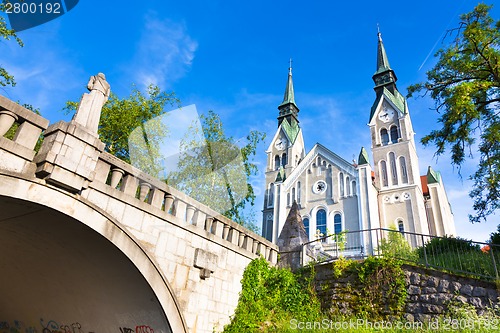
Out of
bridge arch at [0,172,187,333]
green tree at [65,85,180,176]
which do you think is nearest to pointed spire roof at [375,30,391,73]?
green tree at [65,85,180,176]

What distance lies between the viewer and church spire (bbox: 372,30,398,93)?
125ft

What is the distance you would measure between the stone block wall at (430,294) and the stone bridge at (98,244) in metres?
2.67

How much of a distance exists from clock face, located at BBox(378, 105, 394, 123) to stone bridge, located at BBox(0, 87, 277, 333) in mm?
28667

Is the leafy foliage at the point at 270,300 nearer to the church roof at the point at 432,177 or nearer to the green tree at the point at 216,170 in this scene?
the green tree at the point at 216,170

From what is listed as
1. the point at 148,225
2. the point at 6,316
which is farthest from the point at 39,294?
the point at 148,225

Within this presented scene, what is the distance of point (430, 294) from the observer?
831cm

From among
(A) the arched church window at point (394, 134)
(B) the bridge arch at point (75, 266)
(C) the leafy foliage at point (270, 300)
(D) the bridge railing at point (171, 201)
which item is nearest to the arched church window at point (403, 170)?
(A) the arched church window at point (394, 134)

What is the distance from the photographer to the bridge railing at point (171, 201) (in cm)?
642

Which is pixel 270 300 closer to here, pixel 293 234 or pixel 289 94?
pixel 293 234

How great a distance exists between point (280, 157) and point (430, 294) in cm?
3078

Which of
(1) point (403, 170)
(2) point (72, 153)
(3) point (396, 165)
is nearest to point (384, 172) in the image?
(3) point (396, 165)

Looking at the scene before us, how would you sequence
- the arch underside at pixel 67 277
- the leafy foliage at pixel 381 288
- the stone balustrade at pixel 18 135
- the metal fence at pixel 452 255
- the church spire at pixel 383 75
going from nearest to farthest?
the stone balustrade at pixel 18 135 < the arch underside at pixel 67 277 < the leafy foliage at pixel 381 288 < the metal fence at pixel 452 255 < the church spire at pixel 383 75

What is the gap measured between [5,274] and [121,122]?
8.95 m

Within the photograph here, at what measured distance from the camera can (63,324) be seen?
8.71 metres
